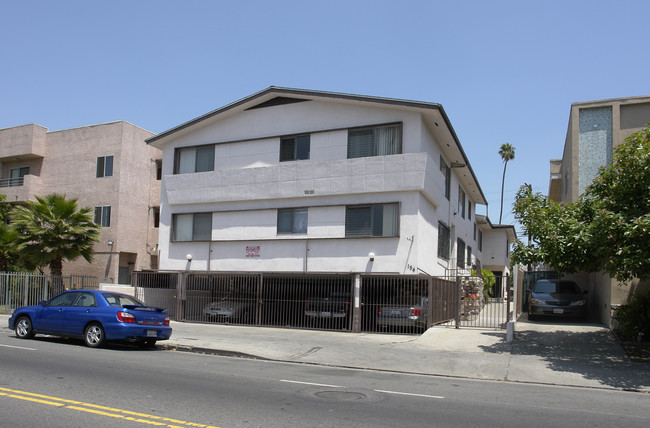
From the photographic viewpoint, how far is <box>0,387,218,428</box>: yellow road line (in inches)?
251

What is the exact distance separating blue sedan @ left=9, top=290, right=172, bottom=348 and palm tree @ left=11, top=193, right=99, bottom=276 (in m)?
10.6

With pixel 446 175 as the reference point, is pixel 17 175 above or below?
above

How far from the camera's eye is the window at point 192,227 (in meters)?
22.5

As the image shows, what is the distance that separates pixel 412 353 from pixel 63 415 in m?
9.10

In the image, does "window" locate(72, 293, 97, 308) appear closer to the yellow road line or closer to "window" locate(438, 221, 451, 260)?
the yellow road line

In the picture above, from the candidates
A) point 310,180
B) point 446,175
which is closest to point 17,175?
point 310,180

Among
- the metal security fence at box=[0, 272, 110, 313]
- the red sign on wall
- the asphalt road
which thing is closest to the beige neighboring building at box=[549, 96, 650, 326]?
the asphalt road

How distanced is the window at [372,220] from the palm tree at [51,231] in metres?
12.8

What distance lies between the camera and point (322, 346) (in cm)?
1502

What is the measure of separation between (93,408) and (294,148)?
15.2 metres

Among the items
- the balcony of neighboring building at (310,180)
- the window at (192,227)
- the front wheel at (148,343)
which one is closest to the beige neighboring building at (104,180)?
the window at (192,227)

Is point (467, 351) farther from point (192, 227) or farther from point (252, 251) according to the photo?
point (192, 227)

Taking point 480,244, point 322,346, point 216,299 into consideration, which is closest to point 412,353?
point 322,346

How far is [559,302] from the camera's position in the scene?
1911 cm
